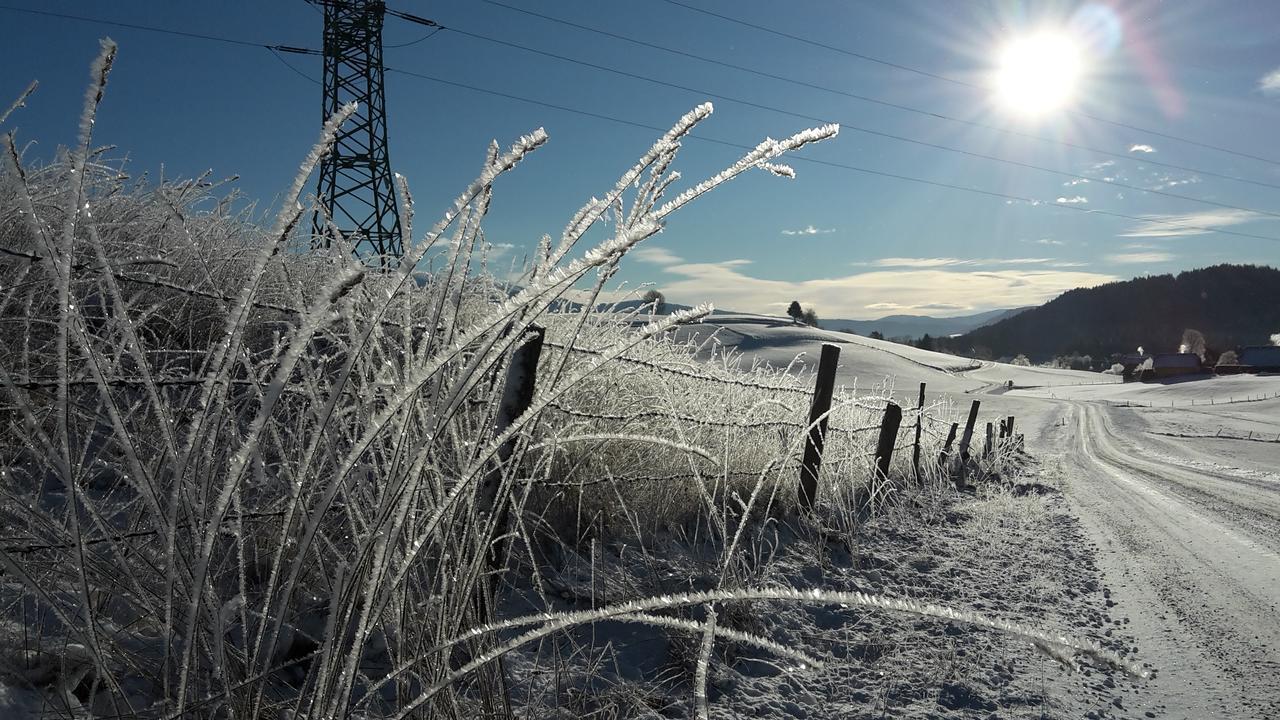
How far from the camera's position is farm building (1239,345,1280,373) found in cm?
3850

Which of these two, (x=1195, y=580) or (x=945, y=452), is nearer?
(x=1195, y=580)

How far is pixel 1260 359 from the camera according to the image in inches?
1596

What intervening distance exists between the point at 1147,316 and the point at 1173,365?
81.3 meters

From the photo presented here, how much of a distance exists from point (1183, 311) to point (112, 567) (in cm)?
13476

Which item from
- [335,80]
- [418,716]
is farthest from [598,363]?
[335,80]

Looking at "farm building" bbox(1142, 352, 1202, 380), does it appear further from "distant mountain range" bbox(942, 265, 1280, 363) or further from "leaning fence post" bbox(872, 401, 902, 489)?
"distant mountain range" bbox(942, 265, 1280, 363)

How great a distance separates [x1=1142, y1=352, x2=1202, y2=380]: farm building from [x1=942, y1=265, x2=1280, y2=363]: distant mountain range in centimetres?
5314

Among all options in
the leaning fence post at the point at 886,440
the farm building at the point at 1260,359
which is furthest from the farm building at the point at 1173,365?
the leaning fence post at the point at 886,440

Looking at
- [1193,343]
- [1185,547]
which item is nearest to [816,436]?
[1185,547]

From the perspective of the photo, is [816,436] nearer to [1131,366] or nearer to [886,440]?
[886,440]

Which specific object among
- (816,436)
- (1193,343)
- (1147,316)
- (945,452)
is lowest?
(945,452)

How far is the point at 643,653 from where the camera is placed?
7.92 ft

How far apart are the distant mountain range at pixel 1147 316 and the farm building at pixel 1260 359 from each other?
176 feet

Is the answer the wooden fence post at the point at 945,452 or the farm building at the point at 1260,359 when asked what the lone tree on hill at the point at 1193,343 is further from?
the wooden fence post at the point at 945,452
